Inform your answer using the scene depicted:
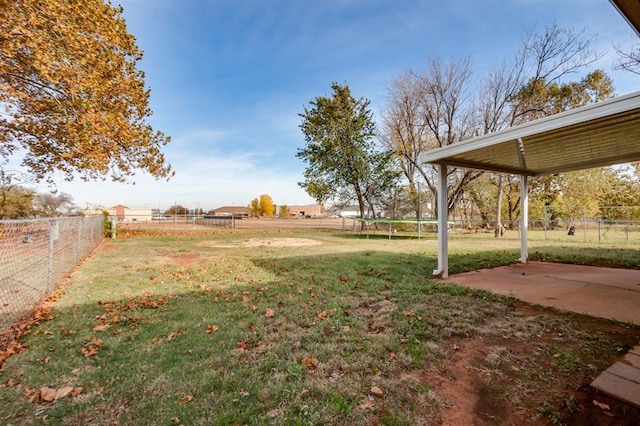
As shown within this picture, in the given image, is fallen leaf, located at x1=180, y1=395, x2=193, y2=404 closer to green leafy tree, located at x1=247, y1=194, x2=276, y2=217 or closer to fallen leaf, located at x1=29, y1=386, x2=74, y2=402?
fallen leaf, located at x1=29, y1=386, x2=74, y2=402

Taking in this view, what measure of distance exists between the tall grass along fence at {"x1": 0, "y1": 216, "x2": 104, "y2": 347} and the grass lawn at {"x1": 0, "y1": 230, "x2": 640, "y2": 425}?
300mm

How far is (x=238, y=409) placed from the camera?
184 centimetres

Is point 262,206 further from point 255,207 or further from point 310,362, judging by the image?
point 310,362

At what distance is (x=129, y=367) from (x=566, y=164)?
30.9 ft

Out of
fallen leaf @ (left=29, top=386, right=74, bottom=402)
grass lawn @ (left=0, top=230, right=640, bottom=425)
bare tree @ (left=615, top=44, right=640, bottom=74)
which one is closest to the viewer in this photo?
grass lawn @ (left=0, top=230, right=640, bottom=425)

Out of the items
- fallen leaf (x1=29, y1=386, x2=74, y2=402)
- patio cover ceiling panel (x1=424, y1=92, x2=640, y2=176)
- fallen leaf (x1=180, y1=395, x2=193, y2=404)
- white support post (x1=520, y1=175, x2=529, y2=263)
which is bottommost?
fallen leaf (x1=29, y1=386, x2=74, y2=402)

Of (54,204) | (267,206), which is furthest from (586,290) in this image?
(267,206)

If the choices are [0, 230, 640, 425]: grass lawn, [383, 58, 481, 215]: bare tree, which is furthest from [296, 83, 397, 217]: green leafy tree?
[0, 230, 640, 425]: grass lawn

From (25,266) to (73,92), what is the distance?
487cm

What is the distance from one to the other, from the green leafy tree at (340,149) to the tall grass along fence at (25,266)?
52.2ft

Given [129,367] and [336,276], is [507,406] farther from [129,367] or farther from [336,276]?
[336,276]

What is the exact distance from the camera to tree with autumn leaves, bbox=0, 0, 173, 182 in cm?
598

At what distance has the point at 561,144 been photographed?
205 inches

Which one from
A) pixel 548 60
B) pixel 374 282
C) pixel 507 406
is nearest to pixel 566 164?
pixel 374 282
